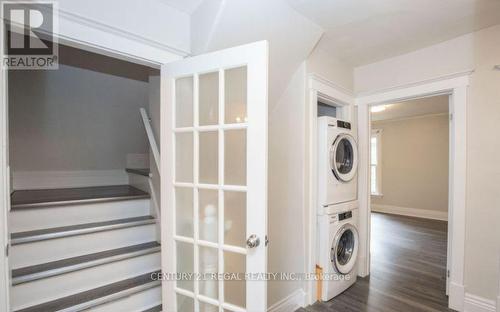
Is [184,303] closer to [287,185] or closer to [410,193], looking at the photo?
[287,185]

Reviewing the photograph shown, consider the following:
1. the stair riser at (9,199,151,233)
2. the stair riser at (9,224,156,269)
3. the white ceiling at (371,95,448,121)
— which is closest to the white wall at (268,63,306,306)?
the stair riser at (9,224,156,269)

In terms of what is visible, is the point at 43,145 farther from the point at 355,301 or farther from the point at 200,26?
the point at 355,301

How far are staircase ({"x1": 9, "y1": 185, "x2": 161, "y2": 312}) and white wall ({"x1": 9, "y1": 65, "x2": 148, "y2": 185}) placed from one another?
1.25 metres

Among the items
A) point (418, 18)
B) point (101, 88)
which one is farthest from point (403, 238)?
point (101, 88)

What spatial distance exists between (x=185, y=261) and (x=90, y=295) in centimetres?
65

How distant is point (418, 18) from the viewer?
182cm

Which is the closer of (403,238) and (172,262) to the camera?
(172,262)

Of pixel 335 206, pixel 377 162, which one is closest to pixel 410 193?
pixel 377 162

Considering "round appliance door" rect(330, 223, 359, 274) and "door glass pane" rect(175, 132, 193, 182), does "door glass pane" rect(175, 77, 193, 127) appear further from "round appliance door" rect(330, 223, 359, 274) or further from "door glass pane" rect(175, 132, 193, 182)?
"round appliance door" rect(330, 223, 359, 274)

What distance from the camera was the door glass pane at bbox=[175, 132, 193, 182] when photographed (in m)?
1.47

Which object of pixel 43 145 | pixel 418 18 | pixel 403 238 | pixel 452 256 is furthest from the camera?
pixel 403 238

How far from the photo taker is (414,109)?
492cm

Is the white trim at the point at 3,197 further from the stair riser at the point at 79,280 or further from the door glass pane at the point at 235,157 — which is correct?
the door glass pane at the point at 235,157

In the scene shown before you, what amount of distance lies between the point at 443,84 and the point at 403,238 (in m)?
2.96
